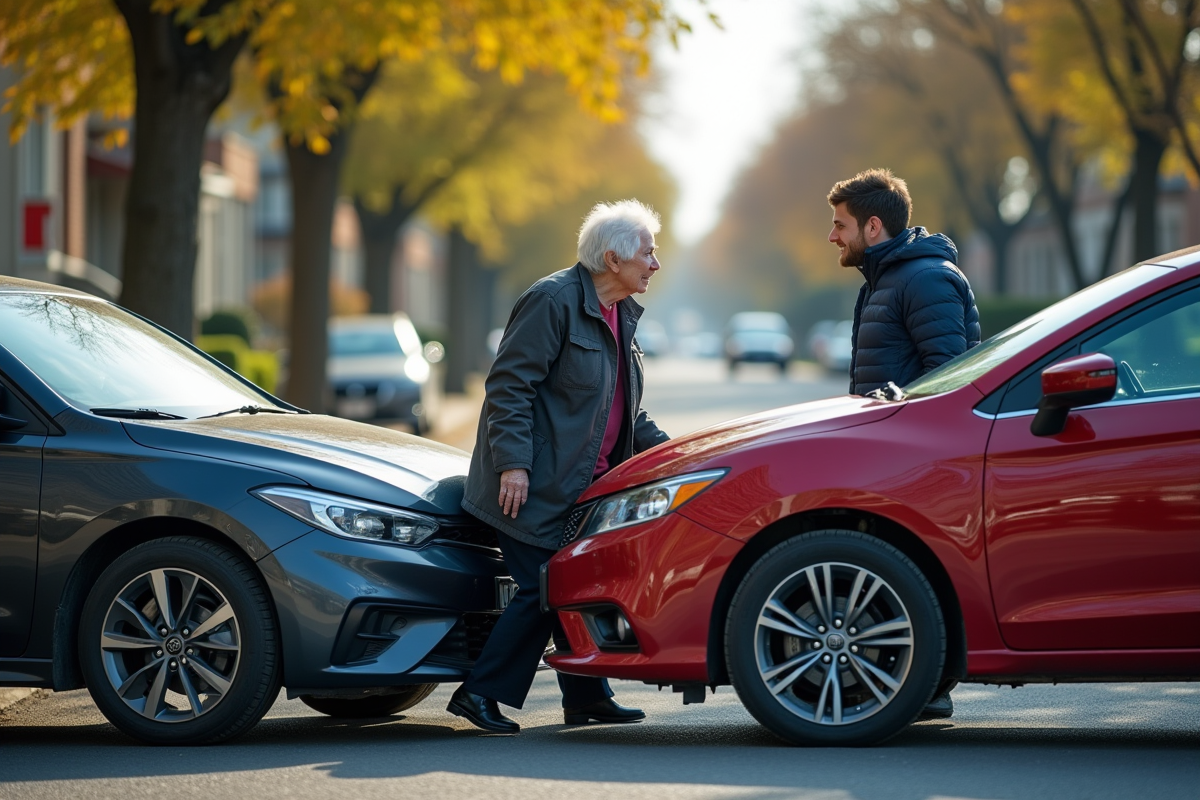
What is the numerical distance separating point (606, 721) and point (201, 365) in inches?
90.0

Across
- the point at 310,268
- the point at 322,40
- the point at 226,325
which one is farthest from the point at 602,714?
the point at 226,325

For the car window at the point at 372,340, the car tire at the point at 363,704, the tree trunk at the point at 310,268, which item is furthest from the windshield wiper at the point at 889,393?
the car window at the point at 372,340

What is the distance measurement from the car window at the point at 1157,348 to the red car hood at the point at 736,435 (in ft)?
2.31

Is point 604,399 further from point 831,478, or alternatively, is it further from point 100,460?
point 100,460

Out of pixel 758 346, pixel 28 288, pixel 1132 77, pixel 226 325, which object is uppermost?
pixel 1132 77

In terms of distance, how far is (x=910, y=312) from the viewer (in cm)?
643

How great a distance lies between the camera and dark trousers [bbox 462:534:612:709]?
19.9 feet

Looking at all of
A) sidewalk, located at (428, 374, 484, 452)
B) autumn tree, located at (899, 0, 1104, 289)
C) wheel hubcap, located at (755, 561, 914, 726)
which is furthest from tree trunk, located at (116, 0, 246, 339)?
autumn tree, located at (899, 0, 1104, 289)

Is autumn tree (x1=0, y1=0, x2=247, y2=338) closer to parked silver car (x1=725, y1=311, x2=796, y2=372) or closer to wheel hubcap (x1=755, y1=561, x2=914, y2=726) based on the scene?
wheel hubcap (x1=755, y1=561, x2=914, y2=726)

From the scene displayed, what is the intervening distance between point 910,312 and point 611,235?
1.18m

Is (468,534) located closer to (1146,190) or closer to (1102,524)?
(1102,524)

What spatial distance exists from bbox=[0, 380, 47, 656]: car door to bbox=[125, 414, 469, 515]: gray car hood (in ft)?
1.21

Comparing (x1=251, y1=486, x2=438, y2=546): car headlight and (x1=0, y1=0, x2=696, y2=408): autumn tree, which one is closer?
(x1=251, y1=486, x2=438, y2=546): car headlight

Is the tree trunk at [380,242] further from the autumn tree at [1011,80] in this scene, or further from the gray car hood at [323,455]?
the gray car hood at [323,455]
